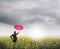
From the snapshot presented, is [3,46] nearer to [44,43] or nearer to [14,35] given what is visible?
[14,35]

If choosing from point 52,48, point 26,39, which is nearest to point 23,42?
point 26,39

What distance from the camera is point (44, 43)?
67.7 ft

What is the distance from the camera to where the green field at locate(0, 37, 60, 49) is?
20.3m

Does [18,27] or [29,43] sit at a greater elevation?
[18,27]

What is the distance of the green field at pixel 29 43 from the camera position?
20.3 m

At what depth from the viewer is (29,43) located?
20.6m

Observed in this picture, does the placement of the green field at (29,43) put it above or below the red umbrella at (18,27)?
below

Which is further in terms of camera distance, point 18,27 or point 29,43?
point 29,43

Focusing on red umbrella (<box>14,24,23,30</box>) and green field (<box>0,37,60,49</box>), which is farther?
green field (<box>0,37,60,49</box>)

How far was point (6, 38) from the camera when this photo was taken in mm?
20625

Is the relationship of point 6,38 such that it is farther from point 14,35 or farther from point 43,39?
point 43,39

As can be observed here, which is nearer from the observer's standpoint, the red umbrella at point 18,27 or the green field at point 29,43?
the red umbrella at point 18,27

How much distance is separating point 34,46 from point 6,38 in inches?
59.8

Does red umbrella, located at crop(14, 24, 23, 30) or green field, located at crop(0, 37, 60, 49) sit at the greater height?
red umbrella, located at crop(14, 24, 23, 30)
